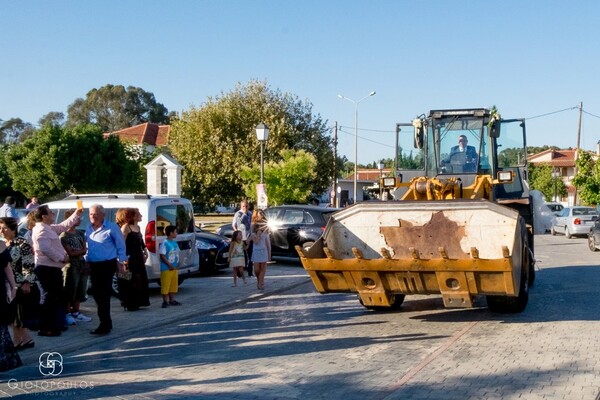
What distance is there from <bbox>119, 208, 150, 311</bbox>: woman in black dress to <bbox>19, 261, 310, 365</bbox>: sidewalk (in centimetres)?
20

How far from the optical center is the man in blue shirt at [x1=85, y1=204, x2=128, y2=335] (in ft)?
32.8

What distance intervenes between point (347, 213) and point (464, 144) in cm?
355

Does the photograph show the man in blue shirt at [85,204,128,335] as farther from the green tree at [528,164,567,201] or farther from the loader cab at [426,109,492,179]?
the green tree at [528,164,567,201]

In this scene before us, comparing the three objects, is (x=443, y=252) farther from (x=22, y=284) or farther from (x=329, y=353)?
(x=22, y=284)

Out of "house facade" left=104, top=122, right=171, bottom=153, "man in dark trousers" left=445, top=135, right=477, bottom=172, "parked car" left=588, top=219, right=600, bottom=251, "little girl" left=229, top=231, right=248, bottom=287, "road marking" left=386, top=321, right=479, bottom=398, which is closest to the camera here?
"road marking" left=386, top=321, right=479, bottom=398

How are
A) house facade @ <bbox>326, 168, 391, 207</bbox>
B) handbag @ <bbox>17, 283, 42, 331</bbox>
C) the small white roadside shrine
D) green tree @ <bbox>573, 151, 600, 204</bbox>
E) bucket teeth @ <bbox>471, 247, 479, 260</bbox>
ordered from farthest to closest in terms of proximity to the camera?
green tree @ <bbox>573, 151, 600, 204</bbox> → the small white roadside shrine → house facade @ <bbox>326, 168, 391, 207</bbox> → bucket teeth @ <bbox>471, 247, 479, 260</bbox> → handbag @ <bbox>17, 283, 42, 331</bbox>

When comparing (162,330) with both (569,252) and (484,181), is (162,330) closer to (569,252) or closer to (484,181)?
(484,181)

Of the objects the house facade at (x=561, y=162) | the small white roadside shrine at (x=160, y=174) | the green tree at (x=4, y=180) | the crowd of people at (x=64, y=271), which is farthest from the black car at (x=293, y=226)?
the house facade at (x=561, y=162)

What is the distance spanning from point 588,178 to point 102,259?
1288 inches

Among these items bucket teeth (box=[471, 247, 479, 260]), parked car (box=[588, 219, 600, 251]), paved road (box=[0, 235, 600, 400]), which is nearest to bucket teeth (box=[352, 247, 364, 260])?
paved road (box=[0, 235, 600, 400])

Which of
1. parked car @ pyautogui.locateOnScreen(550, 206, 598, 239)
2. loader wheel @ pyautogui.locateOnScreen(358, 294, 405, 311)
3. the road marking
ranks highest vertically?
parked car @ pyautogui.locateOnScreen(550, 206, 598, 239)

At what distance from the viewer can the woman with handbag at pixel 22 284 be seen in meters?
8.67

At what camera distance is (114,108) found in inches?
3654

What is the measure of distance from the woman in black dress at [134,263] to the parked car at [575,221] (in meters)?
24.2
